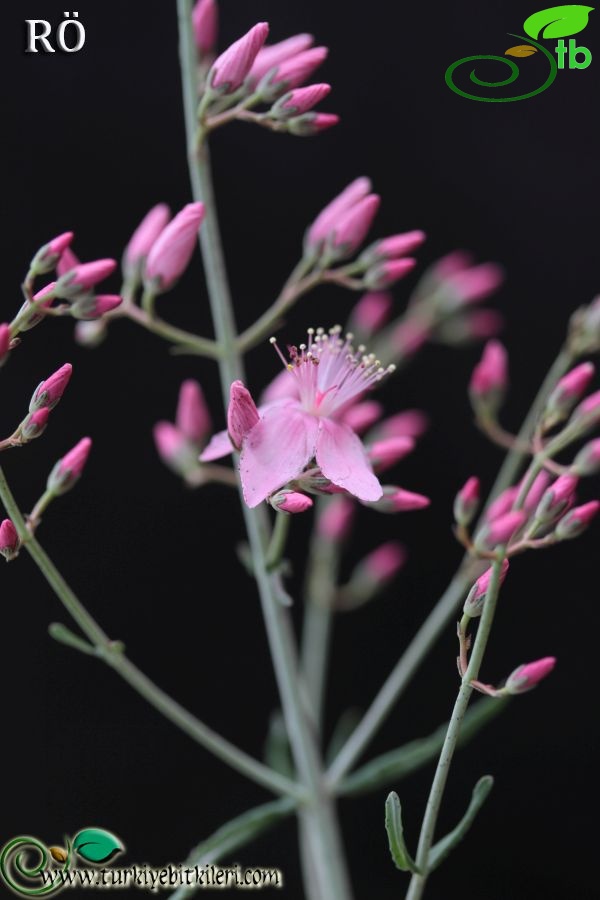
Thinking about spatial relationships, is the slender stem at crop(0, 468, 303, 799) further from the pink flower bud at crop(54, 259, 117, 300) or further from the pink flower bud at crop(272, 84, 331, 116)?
the pink flower bud at crop(272, 84, 331, 116)

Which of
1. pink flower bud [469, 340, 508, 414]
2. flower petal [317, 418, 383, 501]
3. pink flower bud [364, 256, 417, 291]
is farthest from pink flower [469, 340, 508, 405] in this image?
flower petal [317, 418, 383, 501]

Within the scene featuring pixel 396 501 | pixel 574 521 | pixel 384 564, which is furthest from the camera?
pixel 384 564

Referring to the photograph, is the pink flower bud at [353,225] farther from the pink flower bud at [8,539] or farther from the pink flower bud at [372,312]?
the pink flower bud at [8,539]

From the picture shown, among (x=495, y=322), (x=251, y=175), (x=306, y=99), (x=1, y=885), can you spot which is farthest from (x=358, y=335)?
(x=251, y=175)

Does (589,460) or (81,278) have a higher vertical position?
(81,278)

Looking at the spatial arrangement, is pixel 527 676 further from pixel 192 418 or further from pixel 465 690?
pixel 192 418

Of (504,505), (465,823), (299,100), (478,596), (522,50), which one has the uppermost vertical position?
(522,50)

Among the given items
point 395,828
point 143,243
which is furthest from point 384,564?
point 395,828
